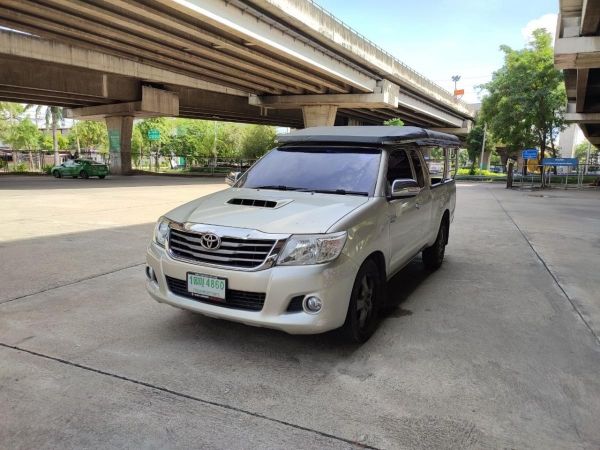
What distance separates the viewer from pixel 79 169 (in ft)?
102

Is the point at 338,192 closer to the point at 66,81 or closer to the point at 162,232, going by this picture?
the point at 162,232

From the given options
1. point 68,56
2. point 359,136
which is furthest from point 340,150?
point 68,56

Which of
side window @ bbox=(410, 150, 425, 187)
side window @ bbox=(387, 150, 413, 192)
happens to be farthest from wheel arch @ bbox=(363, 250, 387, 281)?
side window @ bbox=(410, 150, 425, 187)

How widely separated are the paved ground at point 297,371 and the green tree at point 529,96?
2648 centimetres

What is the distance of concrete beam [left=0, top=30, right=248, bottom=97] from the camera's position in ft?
80.3

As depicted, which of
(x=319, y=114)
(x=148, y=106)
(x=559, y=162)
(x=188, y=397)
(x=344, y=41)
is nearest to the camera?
(x=188, y=397)

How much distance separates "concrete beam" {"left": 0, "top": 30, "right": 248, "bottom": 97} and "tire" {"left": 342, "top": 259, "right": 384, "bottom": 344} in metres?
27.5

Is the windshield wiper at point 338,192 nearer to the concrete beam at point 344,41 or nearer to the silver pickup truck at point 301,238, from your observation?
the silver pickup truck at point 301,238

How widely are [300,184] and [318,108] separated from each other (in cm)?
3449

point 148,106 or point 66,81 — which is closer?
point 66,81

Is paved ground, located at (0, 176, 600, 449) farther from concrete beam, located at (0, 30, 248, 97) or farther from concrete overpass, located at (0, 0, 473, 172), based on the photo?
concrete beam, located at (0, 30, 248, 97)

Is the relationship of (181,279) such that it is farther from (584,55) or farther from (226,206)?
(584,55)

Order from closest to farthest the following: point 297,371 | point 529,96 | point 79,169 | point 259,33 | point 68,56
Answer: point 297,371 → point 259,33 → point 68,56 → point 529,96 → point 79,169

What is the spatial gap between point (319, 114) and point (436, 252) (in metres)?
32.8
